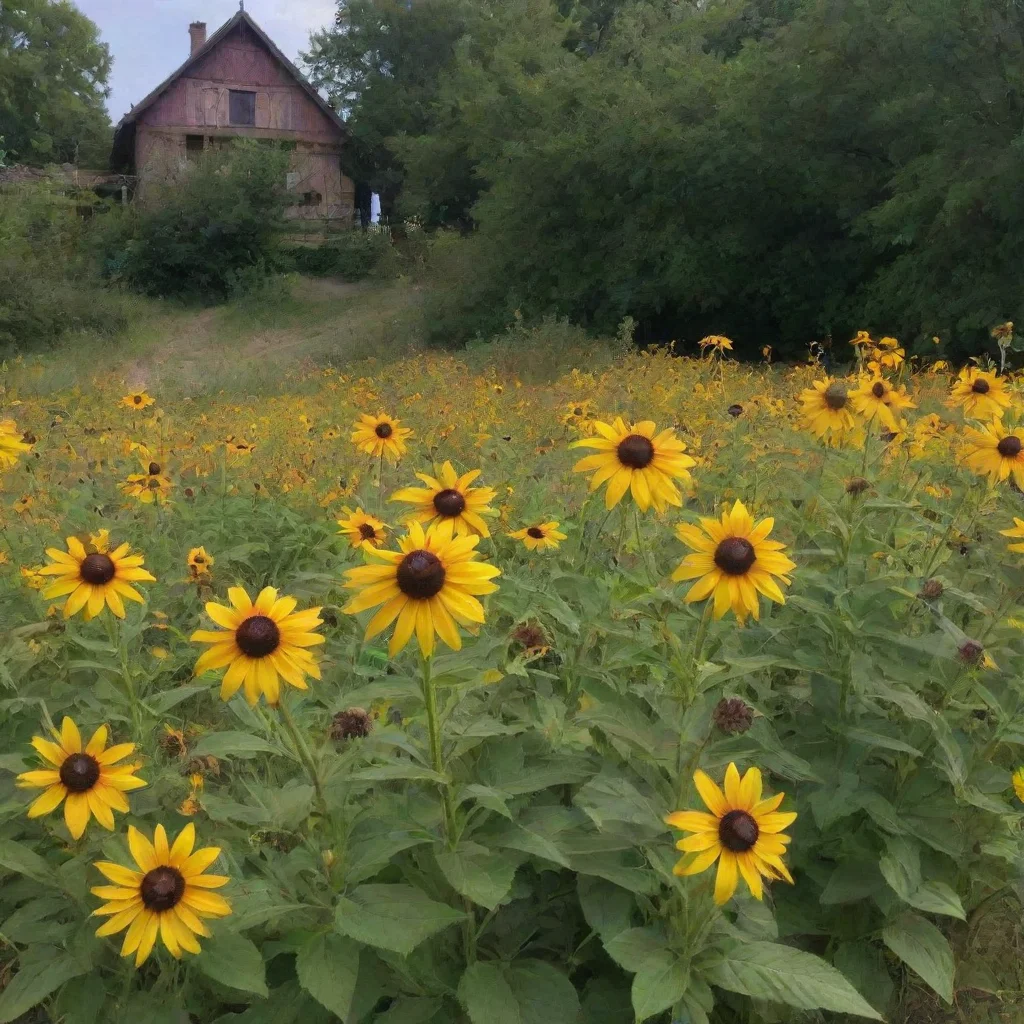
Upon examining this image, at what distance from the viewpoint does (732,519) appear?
1.65 m

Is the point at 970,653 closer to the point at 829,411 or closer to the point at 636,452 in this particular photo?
the point at 636,452

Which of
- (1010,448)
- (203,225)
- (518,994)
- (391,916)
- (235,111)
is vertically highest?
(235,111)

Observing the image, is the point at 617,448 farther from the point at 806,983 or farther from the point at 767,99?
the point at 767,99

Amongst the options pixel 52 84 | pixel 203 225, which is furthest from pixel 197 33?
pixel 52 84

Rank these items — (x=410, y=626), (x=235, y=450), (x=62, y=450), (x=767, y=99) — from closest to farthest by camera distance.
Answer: (x=410, y=626)
(x=235, y=450)
(x=62, y=450)
(x=767, y=99)

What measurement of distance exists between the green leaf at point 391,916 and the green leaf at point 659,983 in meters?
0.29

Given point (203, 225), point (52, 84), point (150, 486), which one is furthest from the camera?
point (52, 84)

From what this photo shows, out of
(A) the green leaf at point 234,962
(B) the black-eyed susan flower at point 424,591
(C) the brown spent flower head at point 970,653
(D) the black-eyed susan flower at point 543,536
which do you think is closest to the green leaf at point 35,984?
(A) the green leaf at point 234,962

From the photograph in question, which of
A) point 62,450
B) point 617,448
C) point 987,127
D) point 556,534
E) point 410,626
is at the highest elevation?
point 987,127

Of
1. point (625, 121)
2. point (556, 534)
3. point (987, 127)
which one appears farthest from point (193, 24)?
point (556, 534)

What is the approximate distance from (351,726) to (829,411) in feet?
5.71

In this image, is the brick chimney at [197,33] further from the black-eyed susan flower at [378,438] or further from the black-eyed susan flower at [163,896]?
the black-eyed susan flower at [163,896]

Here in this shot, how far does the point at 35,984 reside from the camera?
1537 mm

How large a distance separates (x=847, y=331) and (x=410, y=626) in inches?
503
